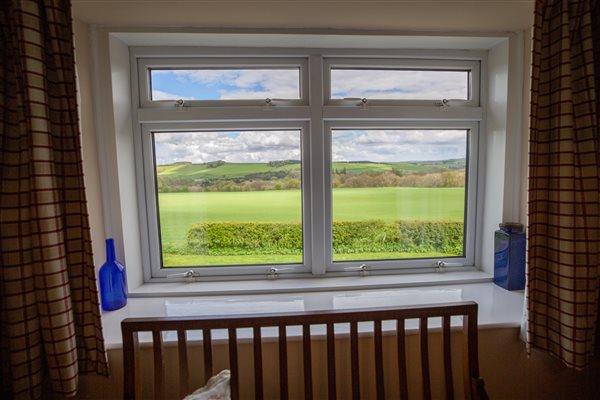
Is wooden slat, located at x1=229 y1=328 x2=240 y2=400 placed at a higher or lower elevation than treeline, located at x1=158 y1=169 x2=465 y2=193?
lower

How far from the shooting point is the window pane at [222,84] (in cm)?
134

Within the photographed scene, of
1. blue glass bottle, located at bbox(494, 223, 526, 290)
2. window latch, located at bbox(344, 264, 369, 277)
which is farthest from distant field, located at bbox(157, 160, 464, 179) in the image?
window latch, located at bbox(344, 264, 369, 277)

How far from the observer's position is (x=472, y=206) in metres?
1.48

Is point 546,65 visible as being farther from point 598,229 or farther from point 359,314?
point 359,314

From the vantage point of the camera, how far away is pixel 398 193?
57.9 inches

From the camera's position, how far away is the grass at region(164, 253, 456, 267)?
1.45 metres

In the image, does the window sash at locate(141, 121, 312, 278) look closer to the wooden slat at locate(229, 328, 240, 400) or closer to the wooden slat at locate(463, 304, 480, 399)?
the wooden slat at locate(229, 328, 240, 400)

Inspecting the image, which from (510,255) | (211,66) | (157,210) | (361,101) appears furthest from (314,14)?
(510,255)

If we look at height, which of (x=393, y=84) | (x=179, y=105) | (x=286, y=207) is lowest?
(x=286, y=207)

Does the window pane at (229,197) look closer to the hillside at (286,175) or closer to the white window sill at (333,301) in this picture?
the hillside at (286,175)

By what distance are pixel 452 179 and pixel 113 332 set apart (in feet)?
5.55

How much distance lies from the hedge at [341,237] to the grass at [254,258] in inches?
0.9

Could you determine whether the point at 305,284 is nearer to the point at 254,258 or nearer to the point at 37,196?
the point at 254,258

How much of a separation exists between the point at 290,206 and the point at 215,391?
34.4 inches
